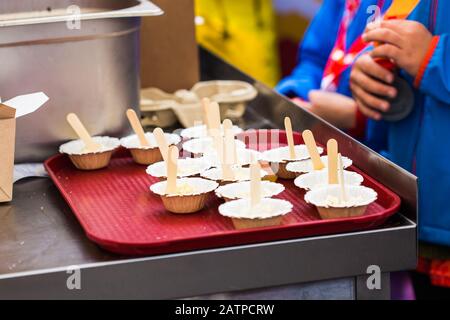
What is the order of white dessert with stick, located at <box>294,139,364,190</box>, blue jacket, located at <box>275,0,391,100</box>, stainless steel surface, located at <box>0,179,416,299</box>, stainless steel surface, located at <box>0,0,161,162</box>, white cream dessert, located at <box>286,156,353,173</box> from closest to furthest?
stainless steel surface, located at <box>0,179,416,299</box> < white dessert with stick, located at <box>294,139,364,190</box> < white cream dessert, located at <box>286,156,353,173</box> < stainless steel surface, located at <box>0,0,161,162</box> < blue jacket, located at <box>275,0,391,100</box>

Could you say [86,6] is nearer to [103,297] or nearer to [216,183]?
[216,183]

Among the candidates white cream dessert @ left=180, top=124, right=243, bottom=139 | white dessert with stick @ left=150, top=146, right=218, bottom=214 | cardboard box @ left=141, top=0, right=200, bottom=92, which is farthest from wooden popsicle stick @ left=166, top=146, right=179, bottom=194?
cardboard box @ left=141, top=0, right=200, bottom=92

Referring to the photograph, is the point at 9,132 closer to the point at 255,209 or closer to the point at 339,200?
the point at 255,209

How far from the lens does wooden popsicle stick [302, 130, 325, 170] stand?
5.20ft

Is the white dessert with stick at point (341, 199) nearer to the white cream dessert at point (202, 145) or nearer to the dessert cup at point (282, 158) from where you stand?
the dessert cup at point (282, 158)

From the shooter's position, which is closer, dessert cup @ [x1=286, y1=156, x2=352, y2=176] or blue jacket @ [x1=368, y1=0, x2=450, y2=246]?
dessert cup @ [x1=286, y1=156, x2=352, y2=176]

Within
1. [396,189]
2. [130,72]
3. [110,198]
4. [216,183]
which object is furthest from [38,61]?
[396,189]

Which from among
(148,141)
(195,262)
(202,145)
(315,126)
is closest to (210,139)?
(202,145)

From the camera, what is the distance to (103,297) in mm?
1310

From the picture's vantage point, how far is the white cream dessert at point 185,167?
5.39ft

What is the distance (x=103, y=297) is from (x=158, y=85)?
116 centimetres

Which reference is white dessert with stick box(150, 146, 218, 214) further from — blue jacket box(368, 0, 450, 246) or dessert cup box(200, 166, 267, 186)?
blue jacket box(368, 0, 450, 246)

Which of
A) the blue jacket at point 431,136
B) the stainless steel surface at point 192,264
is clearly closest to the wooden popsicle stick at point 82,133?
the stainless steel surface at point 192,264

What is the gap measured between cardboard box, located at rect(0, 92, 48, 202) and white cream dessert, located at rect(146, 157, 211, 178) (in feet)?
0.84
